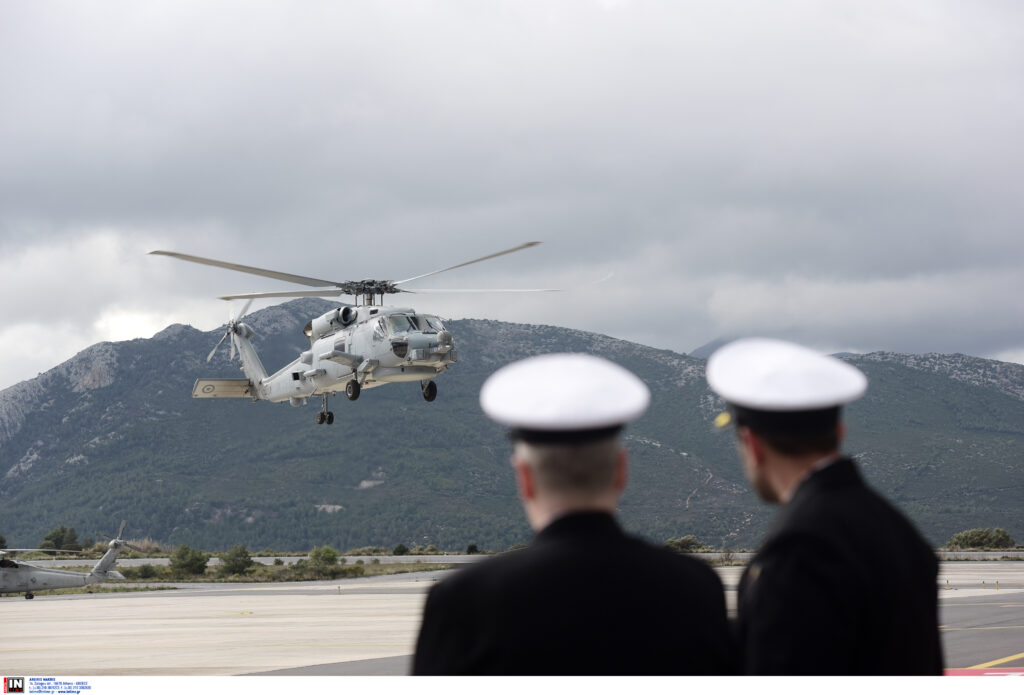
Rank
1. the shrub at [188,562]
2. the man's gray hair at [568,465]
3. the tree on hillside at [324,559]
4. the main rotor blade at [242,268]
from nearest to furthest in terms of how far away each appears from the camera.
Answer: the man's gray hair at [568,465], the main rotor blade at [242,268], the tree on hillside at [324,559], the shrub at [188,562]

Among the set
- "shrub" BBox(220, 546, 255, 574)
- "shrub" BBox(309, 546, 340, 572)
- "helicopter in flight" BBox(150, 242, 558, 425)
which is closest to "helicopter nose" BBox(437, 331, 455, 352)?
"helicopter in flight" BBox(150, 242, 558, 425)

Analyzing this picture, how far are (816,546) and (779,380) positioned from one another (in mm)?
543

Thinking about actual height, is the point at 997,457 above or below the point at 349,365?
below

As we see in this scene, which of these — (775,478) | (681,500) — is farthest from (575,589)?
(681,500)

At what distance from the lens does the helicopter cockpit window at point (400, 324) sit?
3384 cm

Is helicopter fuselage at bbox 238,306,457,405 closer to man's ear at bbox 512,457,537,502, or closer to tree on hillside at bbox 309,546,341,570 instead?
man's ear at bbox 512,457,537,502

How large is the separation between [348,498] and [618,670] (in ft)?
560

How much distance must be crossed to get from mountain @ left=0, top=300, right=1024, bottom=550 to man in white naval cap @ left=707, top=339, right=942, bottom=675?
132 metres

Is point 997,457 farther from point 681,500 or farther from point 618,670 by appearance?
point 618,670

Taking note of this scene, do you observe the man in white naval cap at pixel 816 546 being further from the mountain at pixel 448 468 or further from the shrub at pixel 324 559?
the mountain at pixel 448 468

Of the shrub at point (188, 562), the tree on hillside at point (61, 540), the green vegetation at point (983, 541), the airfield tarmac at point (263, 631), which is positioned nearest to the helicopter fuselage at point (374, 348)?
the airfield tarmac at point (263, 631)

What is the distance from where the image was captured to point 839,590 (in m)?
3.22

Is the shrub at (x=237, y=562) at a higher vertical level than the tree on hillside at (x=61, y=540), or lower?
higher
